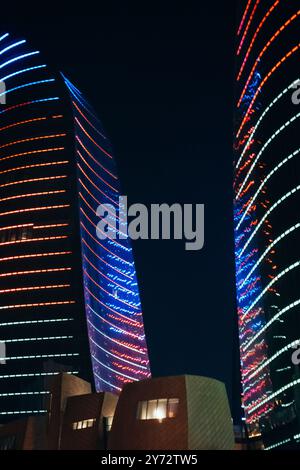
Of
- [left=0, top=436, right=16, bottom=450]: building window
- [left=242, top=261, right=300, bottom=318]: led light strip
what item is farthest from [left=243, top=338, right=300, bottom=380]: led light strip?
[left=0, top=436, right=16, bottom=450]: building window

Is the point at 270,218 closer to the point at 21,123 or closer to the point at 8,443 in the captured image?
the point at 8,443

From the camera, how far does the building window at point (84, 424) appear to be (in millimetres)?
57822

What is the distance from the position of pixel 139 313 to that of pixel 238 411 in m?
42.8

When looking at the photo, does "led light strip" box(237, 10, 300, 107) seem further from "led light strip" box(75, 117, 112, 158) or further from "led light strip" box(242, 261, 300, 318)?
"led light strip" box(75, 117, 112, 158)

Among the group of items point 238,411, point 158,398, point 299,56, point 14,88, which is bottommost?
point 238,411

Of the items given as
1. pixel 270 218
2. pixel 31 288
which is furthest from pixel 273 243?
pixel 31 288

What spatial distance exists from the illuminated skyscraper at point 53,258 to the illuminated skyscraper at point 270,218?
3613 cm

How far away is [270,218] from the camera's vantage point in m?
103

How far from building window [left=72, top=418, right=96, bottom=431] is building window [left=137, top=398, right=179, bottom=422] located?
7.38 m

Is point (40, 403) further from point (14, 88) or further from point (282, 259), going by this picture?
point (14, 88)

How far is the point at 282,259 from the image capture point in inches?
3875

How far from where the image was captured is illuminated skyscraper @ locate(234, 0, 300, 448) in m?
94.8

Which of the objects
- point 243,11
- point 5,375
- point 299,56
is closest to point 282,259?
point 299,56

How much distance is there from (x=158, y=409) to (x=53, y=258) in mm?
87638
